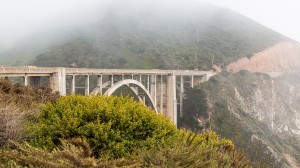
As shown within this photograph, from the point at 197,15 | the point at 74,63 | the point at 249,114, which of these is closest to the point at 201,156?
the point at 249,114

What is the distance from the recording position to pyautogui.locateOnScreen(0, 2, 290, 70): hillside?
77.5 metres

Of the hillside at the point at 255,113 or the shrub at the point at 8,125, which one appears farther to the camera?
the hillside at the point at 255,113

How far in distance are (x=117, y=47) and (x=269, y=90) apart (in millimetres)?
33605

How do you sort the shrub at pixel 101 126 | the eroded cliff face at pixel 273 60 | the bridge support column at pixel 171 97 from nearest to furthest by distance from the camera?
the shrub at pixel 101 126
the bridge support column at pixel 171 97
the eroded cliff face at pixel 273 60

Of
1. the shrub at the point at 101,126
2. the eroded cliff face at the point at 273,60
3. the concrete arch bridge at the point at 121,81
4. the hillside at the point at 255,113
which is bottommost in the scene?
the hillside at the point at 255,113

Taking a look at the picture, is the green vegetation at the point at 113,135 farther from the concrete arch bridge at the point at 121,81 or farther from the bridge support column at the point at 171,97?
the bridge support column at the point at 171,97

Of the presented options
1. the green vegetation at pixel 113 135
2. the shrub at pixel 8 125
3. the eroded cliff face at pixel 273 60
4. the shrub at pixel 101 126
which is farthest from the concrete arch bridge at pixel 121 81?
the eroded cliff face at pixel 273 60

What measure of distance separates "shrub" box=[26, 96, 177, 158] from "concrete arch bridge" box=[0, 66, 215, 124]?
5.60 metres

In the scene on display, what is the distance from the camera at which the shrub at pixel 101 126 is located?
12906mm

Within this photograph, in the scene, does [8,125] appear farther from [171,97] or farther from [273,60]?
[273,60]

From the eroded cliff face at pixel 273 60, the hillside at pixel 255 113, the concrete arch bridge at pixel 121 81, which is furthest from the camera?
the eroded cliff face at pixel 273 60

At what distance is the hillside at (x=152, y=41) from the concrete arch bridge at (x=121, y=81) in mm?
12749

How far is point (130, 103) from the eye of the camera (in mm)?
15289

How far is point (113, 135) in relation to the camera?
1320cm
